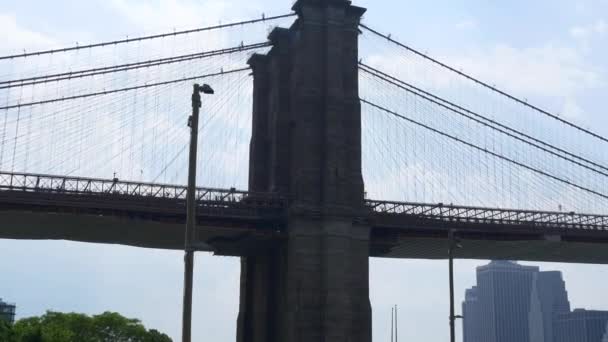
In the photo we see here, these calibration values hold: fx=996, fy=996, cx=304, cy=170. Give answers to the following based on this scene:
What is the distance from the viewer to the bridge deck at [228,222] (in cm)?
7844

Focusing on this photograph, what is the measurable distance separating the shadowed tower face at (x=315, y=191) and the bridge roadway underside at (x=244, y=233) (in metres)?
2.73

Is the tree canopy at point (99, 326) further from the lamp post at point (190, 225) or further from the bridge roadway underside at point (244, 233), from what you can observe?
the lamp post at point (190, 225)

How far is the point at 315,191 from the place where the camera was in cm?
8031

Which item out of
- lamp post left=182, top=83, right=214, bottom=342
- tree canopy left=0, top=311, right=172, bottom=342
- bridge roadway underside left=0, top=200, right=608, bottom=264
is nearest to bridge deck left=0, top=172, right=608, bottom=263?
bridge roadway underside left=0, top=200, right=608, bottom=264

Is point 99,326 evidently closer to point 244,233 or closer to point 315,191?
point 244,233

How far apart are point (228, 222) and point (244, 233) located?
5.33 ft

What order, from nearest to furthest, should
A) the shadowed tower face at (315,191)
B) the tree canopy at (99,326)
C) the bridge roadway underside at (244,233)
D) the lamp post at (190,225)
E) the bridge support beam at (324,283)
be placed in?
the lamp post at (190,225) < the bridge support beam at (324,283) < the shadowed tower face at (315,191) < the bridge roadway underside at (244,233) < the tree canopy at (99,326)

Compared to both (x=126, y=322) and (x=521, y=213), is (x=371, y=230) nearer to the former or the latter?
(x=521, y=213)

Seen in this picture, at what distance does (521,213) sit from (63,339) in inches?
1779

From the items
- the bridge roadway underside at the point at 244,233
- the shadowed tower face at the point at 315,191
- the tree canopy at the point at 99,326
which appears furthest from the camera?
the tree canopy at the point at 99,326

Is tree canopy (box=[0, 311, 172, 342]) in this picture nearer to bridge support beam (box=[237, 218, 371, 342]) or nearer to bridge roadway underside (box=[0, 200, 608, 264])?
bridge roadway underside (box=[0, 200, 608, 264])

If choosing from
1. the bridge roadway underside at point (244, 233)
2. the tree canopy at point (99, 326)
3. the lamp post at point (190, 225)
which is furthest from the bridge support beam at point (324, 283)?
the lamp post at point (190, 225)

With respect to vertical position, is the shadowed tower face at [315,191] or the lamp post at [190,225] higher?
the shadowed tower face at [315,191]

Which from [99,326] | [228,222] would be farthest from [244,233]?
[99,326]
